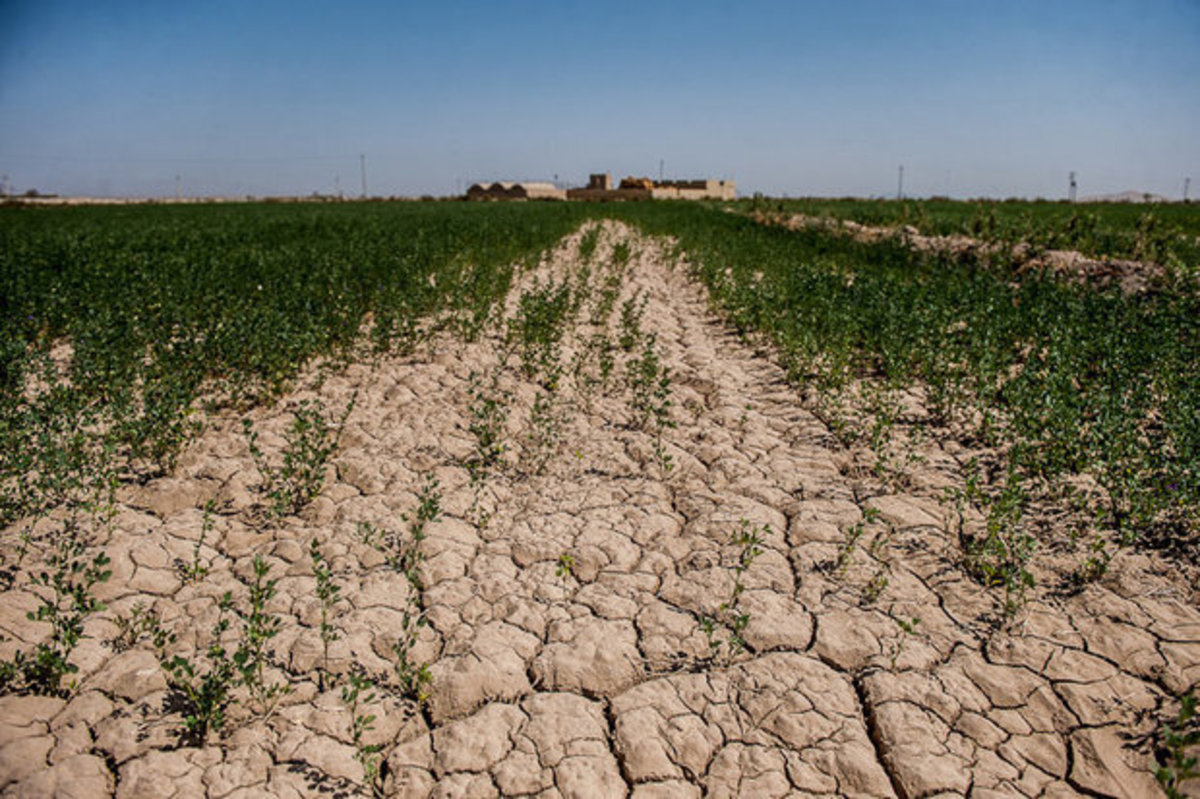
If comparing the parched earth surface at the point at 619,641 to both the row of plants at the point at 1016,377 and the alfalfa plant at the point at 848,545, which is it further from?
the row of plants at the point at 1016,377

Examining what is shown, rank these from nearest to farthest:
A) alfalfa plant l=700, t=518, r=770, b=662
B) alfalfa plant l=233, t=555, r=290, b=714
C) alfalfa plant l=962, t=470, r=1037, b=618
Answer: alfalfa plant l=233, t=555, r=290, b=714 → alfalfa plant l=700, t=518, r=770, b=662 → alfalfa plant l=962, t=470, r=1037, b=618

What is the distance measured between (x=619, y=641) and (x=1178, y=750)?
2157 mm

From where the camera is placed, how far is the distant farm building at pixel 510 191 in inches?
3617

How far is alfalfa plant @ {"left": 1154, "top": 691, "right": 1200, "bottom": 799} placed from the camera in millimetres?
2273

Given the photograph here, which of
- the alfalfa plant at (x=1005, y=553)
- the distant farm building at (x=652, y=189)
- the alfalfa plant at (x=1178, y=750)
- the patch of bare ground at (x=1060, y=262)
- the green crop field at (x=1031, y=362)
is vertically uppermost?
the distant farm building at (x=652, y=189)

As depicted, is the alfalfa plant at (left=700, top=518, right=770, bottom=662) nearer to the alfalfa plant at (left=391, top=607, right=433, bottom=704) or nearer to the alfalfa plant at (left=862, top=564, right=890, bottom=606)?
the alfalfa plant at (left=862, top=564, right=890, bottom=606)

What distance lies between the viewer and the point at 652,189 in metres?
83.4

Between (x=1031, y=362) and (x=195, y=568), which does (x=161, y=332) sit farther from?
(x=1031, y=362)

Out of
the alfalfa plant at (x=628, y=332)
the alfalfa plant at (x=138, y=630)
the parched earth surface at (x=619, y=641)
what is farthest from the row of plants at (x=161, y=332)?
the alfalfa plant at (x=628, y=332)

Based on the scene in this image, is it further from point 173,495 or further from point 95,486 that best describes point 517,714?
point 95,486

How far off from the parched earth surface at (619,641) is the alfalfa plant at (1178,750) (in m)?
Answer: 0.06

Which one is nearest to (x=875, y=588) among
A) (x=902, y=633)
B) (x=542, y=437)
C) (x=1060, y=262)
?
(x=902, y=633)

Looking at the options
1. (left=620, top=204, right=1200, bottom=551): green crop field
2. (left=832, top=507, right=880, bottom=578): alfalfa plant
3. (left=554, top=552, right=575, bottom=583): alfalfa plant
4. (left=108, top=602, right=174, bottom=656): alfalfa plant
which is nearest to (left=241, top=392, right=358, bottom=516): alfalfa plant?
(left=108, top=602, right=174, bottom=656): alfalfa plant

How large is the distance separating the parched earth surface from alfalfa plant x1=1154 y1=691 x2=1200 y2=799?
2.2 inches
